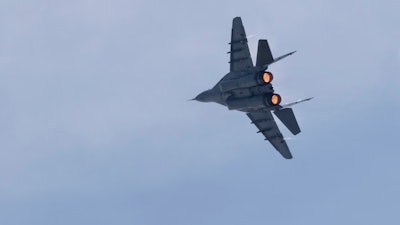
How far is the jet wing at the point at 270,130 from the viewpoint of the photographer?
139625mm

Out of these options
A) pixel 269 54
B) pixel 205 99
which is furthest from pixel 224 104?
pixel 269 54

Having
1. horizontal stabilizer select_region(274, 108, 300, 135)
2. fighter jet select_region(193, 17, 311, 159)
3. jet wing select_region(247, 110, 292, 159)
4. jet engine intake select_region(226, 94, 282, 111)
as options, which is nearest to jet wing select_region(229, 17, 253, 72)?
fighter jet select_region(193, 17, 311, 159)

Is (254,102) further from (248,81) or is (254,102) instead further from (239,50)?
(239,50)

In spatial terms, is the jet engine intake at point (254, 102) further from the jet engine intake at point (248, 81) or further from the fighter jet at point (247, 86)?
the jet engine intake at point (248, 81)

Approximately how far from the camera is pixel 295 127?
436ft

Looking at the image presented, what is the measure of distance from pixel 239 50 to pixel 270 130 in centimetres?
1314

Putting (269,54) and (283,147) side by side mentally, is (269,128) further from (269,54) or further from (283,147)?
(269,54)

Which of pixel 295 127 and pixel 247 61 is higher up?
pixel 247 61

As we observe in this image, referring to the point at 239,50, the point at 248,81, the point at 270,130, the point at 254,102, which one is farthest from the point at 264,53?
the point at 270,130

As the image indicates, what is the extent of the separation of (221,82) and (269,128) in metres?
10.5

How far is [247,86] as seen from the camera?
428 ft

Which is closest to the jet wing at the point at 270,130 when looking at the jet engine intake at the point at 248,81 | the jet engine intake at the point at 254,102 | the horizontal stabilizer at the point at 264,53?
the jet engine intake at the point at 254,102

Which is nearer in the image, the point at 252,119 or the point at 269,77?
the point at 269,77

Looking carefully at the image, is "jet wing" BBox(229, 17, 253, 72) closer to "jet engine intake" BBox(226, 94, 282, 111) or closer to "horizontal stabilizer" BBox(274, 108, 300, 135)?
"jet engine intake" BBox(226, 94, 282, 111)
